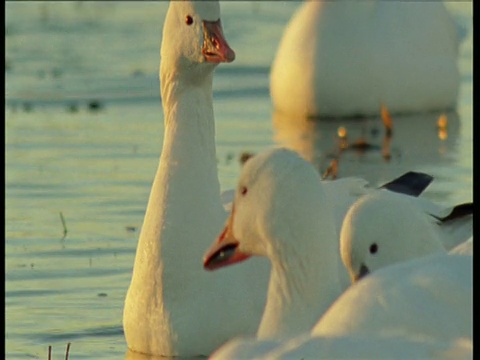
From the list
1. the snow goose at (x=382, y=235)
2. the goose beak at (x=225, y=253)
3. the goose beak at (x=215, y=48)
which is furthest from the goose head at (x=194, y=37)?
the goose beak at (x=225, y=253)

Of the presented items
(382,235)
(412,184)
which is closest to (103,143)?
(412,184)

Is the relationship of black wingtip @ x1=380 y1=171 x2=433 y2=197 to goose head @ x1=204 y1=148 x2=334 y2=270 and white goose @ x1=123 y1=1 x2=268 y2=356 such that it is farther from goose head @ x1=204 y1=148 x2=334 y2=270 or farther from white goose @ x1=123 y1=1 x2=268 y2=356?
goose head @ x1=204 y1=148 x2=334 y2=270

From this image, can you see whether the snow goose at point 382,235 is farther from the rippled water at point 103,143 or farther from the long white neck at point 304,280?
the rippled water at point 103,143

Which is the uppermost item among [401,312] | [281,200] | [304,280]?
[281,200]

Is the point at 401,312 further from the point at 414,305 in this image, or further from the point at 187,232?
the point at 187,232

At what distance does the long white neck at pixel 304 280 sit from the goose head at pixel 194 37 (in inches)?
62.4

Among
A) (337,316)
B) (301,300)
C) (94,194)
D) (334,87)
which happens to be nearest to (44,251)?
(94,194)

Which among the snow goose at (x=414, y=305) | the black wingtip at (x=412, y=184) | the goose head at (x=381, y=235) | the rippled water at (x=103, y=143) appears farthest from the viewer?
the black wingtip at (x=412, y=184)

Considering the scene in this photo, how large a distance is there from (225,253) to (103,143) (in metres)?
5.63

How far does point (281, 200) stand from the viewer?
24.2 feet

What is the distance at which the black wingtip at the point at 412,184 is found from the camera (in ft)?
33.3

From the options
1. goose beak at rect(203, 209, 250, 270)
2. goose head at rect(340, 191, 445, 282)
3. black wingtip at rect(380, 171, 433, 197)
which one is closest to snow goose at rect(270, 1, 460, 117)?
black wingtip at rect(380, 171, 433, 197)

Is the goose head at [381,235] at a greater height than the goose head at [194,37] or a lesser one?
lesser

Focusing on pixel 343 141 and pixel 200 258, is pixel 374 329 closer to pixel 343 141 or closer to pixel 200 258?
pixel 200 258
